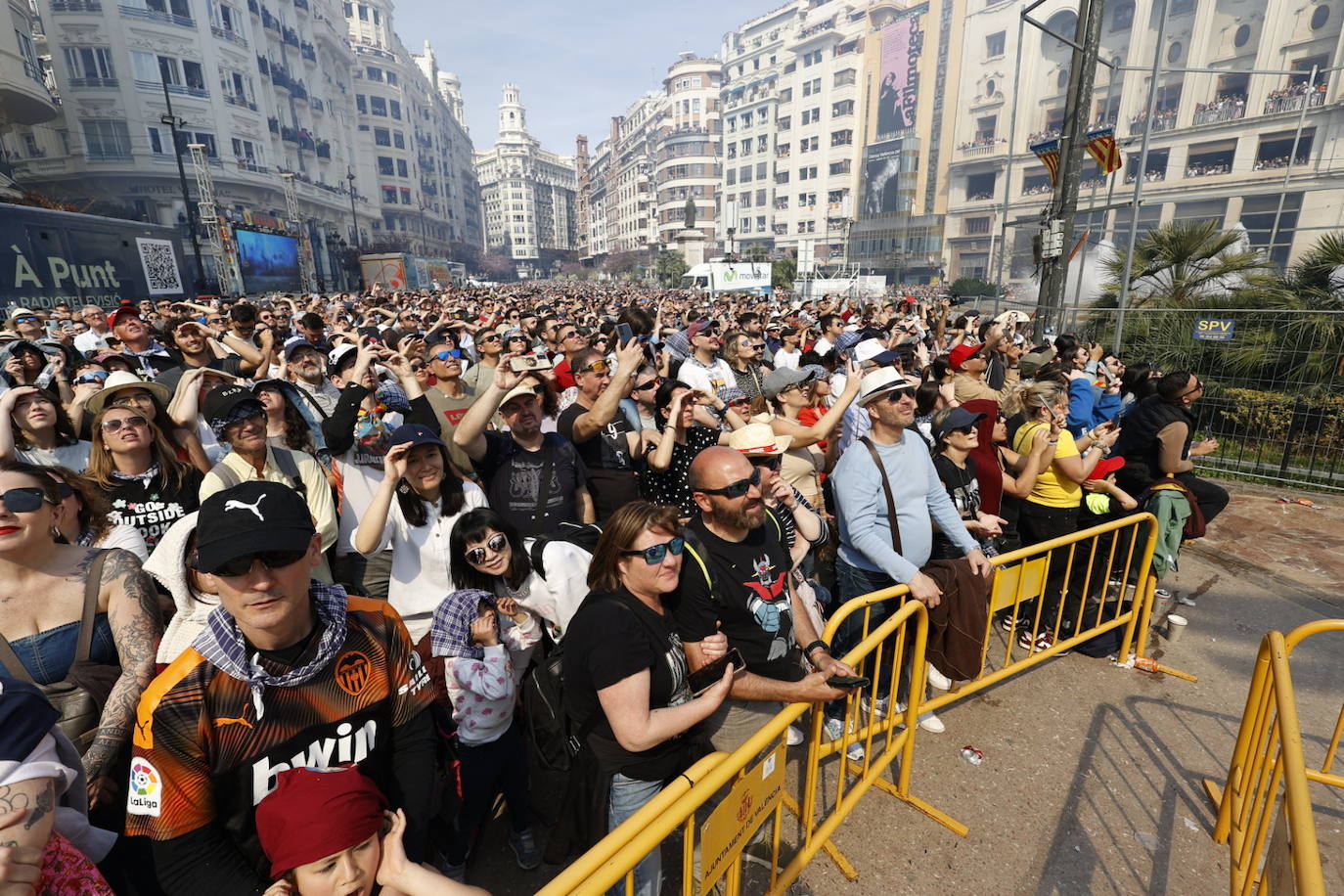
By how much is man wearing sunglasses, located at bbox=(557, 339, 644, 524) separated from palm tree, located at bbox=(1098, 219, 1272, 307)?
472 inches

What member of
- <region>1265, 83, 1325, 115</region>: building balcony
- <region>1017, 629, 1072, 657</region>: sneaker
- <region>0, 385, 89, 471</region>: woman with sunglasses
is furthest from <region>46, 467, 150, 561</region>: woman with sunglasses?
<region>1265, 83, 1325, 115</region>: building balcony

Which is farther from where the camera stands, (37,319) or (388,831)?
(37,319)

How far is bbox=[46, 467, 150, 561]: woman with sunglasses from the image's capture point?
8.63 ft

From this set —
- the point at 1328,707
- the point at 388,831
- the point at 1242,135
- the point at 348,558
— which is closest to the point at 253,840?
the point at 388,831

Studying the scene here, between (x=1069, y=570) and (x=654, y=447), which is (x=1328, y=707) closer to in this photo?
(x=1069, y=570)

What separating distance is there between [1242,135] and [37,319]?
217ft

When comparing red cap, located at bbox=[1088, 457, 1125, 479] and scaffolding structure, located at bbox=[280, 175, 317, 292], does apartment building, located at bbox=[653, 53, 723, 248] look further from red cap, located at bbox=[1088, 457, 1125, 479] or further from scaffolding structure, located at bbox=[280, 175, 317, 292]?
red cap, located at bbox=[1088, 457, 1125, 479]

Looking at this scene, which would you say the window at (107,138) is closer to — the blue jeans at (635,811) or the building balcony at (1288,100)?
the blue jeans at (635,811)

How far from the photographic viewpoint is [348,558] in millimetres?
3666

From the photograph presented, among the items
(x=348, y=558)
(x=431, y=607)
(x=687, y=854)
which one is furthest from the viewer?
(x=348, y=558)

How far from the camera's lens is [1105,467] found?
4.77m

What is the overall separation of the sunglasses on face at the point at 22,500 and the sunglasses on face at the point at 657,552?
6.78 feet

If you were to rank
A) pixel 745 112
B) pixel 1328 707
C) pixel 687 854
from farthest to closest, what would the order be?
1. pixel 745 112
2. pixel 1328 707
3. pixel 687 854

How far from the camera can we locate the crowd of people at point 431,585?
60.8 inches
